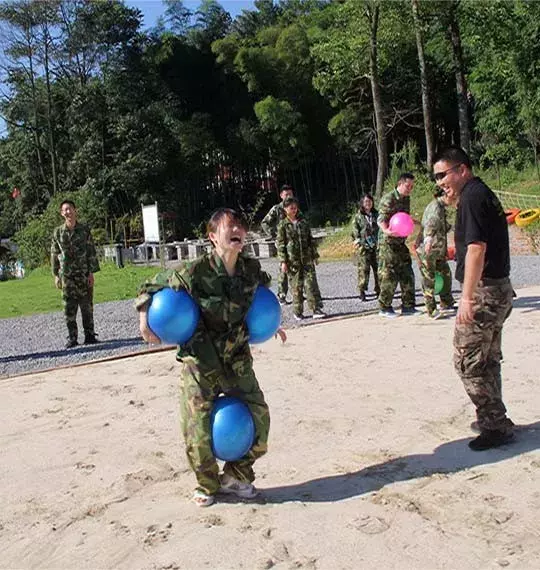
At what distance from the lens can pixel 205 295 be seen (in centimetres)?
390

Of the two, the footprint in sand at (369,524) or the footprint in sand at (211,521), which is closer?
the footprint in sand at (369,524)

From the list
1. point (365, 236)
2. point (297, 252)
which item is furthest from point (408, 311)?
point (365, 236)

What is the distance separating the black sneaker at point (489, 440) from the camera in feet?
14.9

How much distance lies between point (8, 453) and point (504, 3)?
25742mm

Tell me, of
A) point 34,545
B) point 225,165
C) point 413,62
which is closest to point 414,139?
point 413,62

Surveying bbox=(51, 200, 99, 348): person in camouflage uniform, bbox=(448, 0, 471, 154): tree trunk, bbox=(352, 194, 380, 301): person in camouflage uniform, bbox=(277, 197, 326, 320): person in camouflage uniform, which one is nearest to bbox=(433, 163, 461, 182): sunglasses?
bbox=(277, 197, 326, 320): person in camouflage uniform

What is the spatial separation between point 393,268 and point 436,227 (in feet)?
2.96

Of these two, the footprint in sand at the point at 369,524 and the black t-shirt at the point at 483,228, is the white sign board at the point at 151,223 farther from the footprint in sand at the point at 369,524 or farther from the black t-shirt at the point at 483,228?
the footprint in sand at the point at 369,524

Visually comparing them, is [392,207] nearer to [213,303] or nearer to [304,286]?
[304,286]

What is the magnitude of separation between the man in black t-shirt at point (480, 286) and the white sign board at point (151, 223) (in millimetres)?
20647

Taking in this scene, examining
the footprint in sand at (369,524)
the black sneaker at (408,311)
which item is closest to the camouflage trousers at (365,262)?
the black sneaker at (408,311)

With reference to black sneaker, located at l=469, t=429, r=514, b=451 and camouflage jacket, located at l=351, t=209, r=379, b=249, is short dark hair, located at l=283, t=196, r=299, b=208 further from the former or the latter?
black sneaker, located at l=469, t=429, r=514, b=451

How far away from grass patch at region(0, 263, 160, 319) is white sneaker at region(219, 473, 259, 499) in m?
10.7

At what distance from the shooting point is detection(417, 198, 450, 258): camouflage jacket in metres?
8.74
